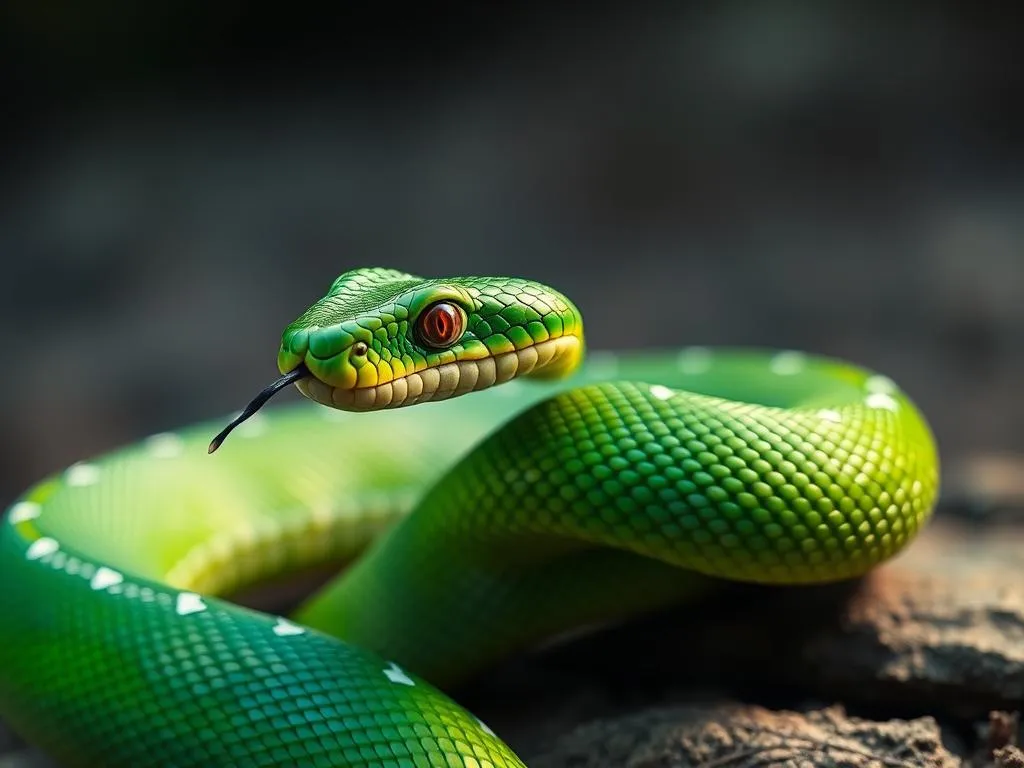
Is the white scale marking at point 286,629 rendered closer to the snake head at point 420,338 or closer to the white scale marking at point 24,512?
the snake head at point 420,338

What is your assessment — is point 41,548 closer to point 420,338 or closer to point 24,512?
point 24,512

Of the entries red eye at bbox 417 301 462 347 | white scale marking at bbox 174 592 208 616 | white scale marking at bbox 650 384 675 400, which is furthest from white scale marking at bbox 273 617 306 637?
white scale marking at bbox 650 384 675 400

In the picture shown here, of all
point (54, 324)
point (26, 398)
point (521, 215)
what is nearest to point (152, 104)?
point (54, 324)

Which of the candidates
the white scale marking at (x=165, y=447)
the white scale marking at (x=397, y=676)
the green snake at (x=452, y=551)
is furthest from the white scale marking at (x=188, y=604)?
the white scale marking at (x=165, y=447)

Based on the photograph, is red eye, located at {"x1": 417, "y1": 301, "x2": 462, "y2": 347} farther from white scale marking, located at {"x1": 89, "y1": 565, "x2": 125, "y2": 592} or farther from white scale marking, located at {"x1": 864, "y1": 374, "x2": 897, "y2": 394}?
white scale marking, located at {"x1": 864, "y1": 374, "x2": 897, "y2": 394}

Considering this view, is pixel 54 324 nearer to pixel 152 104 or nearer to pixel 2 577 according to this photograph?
pixel 152 104

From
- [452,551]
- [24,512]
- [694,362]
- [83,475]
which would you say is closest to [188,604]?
[452,551]
